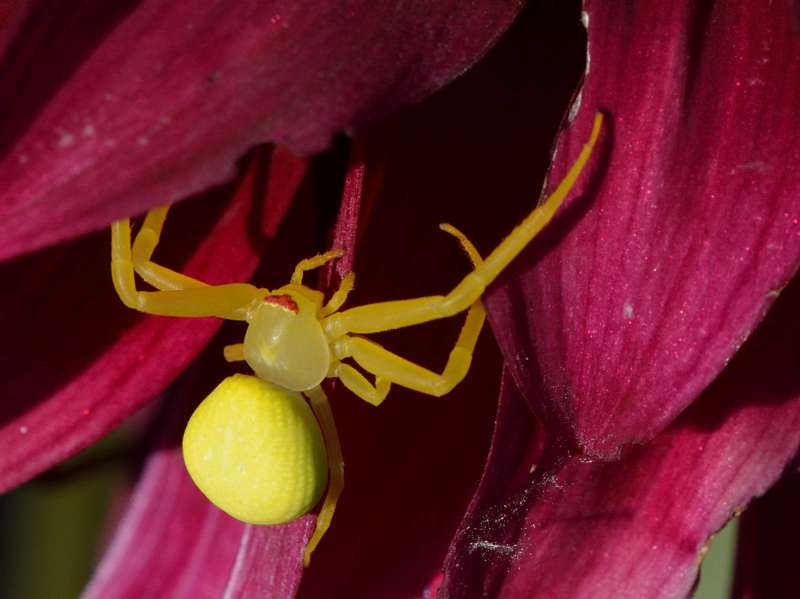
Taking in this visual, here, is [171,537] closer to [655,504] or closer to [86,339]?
[86,339]

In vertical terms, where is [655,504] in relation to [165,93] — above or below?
below

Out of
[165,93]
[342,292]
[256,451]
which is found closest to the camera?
[165,93]

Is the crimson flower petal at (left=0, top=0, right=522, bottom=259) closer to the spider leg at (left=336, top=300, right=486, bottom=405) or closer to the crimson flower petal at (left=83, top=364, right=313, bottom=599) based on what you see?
the spider leg at (left=336, top=300, right=486, bottom=405)

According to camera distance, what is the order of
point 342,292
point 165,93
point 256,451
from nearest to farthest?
point 165,93 → point 342,292 → point 256,451

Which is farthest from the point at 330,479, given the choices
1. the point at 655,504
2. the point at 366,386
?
the point at 655,504

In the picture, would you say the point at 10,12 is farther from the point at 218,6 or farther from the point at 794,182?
the point at 794,182

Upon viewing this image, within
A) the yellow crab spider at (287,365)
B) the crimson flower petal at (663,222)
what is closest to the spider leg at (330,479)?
the yellow crab spider at (287,365)

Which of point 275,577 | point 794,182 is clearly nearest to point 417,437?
point 275,577

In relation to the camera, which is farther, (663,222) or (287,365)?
(287,365)
